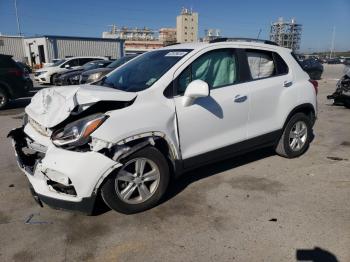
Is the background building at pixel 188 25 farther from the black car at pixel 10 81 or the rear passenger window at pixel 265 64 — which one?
the rear passenger window at pixel 265 64

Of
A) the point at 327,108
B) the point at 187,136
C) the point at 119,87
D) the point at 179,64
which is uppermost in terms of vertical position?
the point at 179,64

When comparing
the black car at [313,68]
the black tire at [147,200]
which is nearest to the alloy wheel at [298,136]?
the black tire at [147,200]

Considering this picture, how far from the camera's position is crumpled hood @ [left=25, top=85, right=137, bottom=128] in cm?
326

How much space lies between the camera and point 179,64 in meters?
3.79

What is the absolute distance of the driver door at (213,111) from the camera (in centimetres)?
376

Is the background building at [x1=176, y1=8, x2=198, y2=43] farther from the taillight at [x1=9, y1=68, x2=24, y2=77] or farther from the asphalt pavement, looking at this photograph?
the asphalt pavement

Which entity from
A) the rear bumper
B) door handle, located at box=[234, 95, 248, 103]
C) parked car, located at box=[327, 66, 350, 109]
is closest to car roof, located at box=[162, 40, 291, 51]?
door handle, located at box=[234, 95, 248, 103]

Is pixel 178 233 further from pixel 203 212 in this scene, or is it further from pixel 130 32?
pixel 130 32

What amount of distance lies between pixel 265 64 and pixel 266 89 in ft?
1.35

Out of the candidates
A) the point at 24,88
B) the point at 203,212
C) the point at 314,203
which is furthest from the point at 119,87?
the point at 24,88

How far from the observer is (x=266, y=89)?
14.9ft

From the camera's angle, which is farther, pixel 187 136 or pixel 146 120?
pixel 187 136

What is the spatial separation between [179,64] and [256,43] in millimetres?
1454

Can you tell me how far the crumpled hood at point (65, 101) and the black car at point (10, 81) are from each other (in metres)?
7.51
